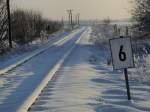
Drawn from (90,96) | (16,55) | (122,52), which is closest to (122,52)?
(122,52)

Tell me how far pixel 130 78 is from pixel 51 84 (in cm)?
336

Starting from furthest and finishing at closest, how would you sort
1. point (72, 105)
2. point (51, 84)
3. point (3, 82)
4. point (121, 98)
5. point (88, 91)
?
point (3, 82) < point (51, 84) < point (88, 91) < point (121, 98) < point (72, 105)

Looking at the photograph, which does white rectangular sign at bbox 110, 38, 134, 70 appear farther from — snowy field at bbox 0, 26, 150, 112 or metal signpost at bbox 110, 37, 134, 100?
snowy field at bbox 0, 26, 150, 112

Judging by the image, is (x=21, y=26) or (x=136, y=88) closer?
(x=136, y=88)

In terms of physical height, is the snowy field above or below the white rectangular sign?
below

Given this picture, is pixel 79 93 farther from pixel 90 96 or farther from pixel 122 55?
pixel 122 55

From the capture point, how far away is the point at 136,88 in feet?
40.0

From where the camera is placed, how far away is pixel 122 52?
9.60 m

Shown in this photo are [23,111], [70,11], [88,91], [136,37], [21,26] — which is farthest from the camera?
[70,11]

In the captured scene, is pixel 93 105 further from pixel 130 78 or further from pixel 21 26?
pixel 21 26

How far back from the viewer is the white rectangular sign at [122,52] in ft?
31.5

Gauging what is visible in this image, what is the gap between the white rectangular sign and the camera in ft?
31.5

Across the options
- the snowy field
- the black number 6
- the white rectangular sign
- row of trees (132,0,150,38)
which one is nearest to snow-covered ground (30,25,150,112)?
the snowy field

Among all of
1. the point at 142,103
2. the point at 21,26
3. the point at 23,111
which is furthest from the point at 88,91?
the point at 21,26
